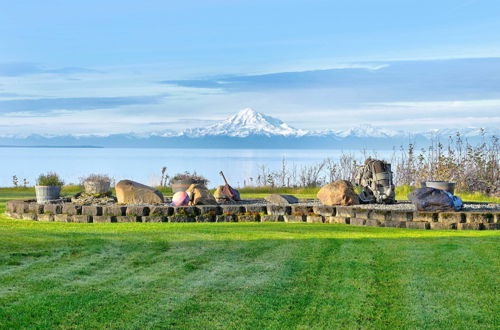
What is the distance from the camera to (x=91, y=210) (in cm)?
1266

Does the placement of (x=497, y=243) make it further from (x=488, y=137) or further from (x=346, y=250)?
(x=488, y=137)

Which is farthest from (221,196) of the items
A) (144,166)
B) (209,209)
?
(144,166)

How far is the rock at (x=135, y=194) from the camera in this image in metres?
13.7

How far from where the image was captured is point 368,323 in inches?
206

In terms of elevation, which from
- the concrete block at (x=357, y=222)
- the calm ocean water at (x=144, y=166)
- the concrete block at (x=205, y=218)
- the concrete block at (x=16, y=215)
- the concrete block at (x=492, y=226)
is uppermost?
the calm ocean water at (x=144, y=166)

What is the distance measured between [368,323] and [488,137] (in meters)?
17.4

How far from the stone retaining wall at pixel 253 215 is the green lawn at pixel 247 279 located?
3.97ft

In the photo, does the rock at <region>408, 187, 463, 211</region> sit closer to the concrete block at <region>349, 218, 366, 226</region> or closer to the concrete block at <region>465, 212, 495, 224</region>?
the concrete block at <region>465, 212, 495, 224</region>

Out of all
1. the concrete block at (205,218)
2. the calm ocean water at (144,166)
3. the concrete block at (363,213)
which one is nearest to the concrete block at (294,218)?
the concrete block at (363,213)

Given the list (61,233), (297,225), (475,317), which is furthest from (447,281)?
(61,233)

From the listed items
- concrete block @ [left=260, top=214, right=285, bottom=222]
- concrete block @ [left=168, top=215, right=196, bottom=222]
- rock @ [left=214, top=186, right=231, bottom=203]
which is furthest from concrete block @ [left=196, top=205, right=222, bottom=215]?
rock @ [left=214, top=186, right=231, bottom=203]

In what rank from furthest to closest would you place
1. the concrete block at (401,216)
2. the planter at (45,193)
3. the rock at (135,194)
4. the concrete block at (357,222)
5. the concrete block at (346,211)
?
the planter at (45,193), the rock at (135,194), the concrete block at (346,211), the concrete block at (357,222), the concrete block at (401,216)

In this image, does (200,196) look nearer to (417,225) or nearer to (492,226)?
(417,225)

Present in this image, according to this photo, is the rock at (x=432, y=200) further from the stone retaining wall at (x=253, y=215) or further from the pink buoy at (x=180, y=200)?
the pink buoy at (x=180, y=200)
